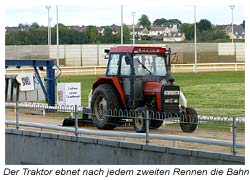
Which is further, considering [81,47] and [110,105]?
[81,47]

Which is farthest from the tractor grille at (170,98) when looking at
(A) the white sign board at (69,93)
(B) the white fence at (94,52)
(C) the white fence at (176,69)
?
(B) the white fence at (94,52)

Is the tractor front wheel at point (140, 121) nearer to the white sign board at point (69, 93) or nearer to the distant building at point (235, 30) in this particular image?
the white sign board at point (69, 93)

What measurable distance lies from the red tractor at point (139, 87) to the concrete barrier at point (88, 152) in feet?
5.27

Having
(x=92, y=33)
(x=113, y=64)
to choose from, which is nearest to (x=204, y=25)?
(x=92, y=33)

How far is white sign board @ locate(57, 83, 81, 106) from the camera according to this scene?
1971cm

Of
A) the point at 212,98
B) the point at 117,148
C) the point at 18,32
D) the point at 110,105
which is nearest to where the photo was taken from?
the point at 117,148

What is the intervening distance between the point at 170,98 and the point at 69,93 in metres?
5.48

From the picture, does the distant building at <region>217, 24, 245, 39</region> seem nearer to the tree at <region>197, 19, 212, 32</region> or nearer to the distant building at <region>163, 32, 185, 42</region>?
the tree at <region>197, 19, 212, 32</region>

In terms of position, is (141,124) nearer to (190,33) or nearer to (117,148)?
(117,148)

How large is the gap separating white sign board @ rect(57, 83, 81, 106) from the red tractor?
403 centimetres

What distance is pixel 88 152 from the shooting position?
13.0m

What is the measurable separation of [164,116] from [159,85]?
68cm

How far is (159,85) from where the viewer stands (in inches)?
591
